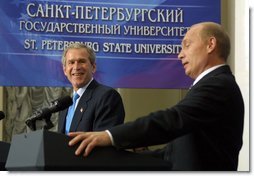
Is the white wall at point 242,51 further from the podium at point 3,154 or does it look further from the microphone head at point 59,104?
the microphone head at point 59,104

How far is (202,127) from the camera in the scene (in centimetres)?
230

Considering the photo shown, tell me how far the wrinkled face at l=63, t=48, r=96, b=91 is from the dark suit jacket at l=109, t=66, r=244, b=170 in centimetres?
133

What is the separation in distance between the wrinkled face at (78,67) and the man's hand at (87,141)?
1807 mm

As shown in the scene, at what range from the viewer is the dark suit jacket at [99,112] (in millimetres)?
3355

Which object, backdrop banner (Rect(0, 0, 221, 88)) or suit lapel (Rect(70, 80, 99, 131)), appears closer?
suit lapel (Rect(70, 80, 99, 131))

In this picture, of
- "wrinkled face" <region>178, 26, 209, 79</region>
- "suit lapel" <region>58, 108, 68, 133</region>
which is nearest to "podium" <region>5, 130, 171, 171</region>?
"wrinkled face" <region>178, 26, 209, 79</region>

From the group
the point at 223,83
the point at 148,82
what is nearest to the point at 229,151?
the point at 223,83

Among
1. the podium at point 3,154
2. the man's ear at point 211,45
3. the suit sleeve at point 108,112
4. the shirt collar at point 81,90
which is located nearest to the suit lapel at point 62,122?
the shirt collar at point 81,90

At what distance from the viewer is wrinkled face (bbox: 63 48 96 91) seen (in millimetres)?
3760

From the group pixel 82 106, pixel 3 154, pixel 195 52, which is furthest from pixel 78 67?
pixel 195 52

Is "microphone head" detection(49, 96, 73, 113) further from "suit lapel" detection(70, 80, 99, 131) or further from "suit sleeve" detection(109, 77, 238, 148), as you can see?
"suit lapel" detection(70, 80, 99, 131)

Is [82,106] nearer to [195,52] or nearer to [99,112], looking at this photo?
[99,112]

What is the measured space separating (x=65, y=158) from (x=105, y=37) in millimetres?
3194

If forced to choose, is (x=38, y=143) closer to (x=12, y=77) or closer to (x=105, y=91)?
(x=105, y=91)
